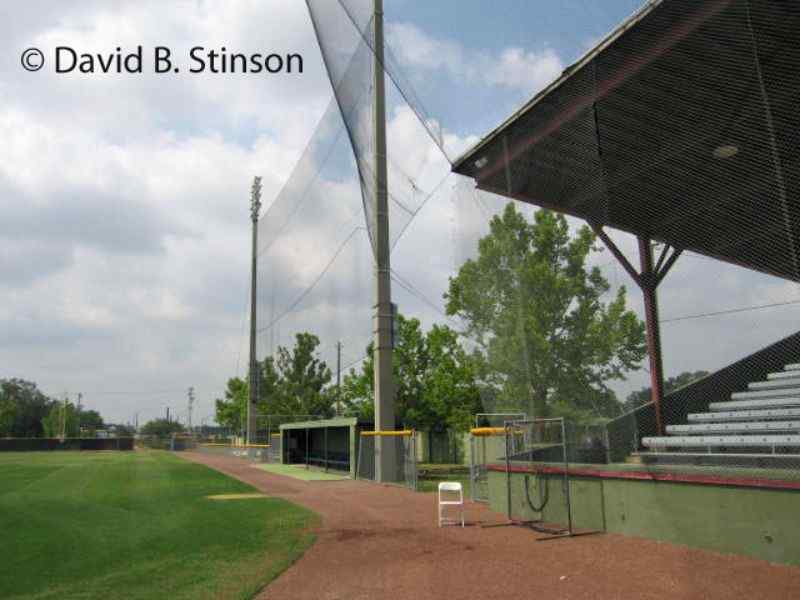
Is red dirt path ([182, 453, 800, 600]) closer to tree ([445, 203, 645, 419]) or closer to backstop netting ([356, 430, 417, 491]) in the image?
tree ([445, 203, 645, 419])

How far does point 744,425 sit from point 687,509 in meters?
2.04

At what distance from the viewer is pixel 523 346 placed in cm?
1029

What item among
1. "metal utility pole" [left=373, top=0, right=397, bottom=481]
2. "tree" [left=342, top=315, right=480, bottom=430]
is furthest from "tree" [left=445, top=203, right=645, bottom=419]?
"tree" [left=342, top=315, right=480, bottom=430]

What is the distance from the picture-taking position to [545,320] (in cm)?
992

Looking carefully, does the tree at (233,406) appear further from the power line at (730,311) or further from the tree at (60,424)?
the power line at (730,311)

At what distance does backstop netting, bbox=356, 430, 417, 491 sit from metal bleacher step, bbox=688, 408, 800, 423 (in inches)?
305

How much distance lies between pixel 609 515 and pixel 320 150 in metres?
14.0

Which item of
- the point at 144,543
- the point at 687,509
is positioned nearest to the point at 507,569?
the point at 687,509

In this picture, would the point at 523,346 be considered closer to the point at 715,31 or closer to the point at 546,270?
the point at 546,270

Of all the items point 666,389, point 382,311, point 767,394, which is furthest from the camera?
point 382,311

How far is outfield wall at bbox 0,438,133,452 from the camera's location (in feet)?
198

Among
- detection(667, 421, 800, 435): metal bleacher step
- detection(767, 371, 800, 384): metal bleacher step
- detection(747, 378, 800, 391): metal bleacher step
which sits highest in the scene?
detection(767, 371, 800, 384): metal bleacher step

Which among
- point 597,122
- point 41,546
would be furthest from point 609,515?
point 41,546

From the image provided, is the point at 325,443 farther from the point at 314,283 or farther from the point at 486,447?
the point at 486,447
